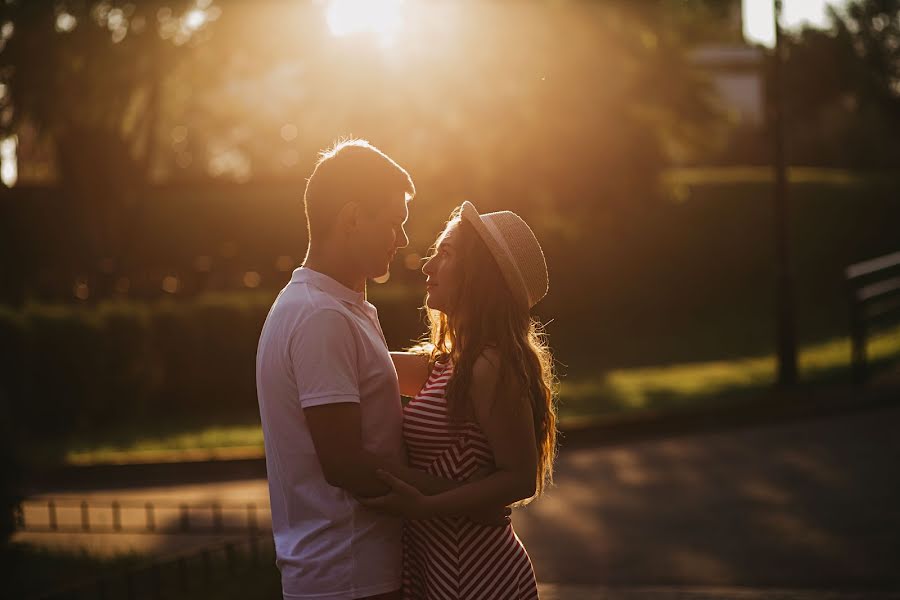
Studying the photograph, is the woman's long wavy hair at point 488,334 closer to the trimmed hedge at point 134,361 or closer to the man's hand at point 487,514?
the man's hand at point 487,514

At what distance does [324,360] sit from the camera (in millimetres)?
3236

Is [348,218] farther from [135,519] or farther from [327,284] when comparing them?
[135,519]

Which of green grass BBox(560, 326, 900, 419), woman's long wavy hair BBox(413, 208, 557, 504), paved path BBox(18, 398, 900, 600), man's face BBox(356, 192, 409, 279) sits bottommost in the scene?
green grass BBox(560, 326, 900, 419)

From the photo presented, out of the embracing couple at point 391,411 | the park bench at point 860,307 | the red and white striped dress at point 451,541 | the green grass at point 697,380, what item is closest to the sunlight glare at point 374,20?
the green grass at point 697,380

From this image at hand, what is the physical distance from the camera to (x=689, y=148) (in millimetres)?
29062

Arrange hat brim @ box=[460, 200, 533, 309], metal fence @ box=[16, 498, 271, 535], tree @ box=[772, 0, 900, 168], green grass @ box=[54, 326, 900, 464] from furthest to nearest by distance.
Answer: tree @ box=[772, 0, 900, 168]
green grass @ box=[54, 326, 900, 464]
metal fence @ box=[16, 498, 271, 535]
hat brim @ box=[460, 200, 533, 309]

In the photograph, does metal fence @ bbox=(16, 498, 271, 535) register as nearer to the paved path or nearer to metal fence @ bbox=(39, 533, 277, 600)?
the paved path

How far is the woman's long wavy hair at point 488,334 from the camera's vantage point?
11.6ft

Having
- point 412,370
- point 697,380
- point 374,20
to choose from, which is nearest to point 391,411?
point 412,370

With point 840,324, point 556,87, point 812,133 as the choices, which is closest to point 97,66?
point 556,87

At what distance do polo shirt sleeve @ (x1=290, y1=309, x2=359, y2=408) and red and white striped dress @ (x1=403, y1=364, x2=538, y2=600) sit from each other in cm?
34

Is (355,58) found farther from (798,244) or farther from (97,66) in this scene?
(798,244)

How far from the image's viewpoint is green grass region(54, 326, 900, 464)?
591 inches

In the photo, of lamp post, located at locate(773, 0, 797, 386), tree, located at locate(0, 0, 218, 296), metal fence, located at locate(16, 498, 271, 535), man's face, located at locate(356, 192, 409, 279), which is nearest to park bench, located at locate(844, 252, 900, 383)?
lamp post, located at locate(773, 0, 797, 386)
